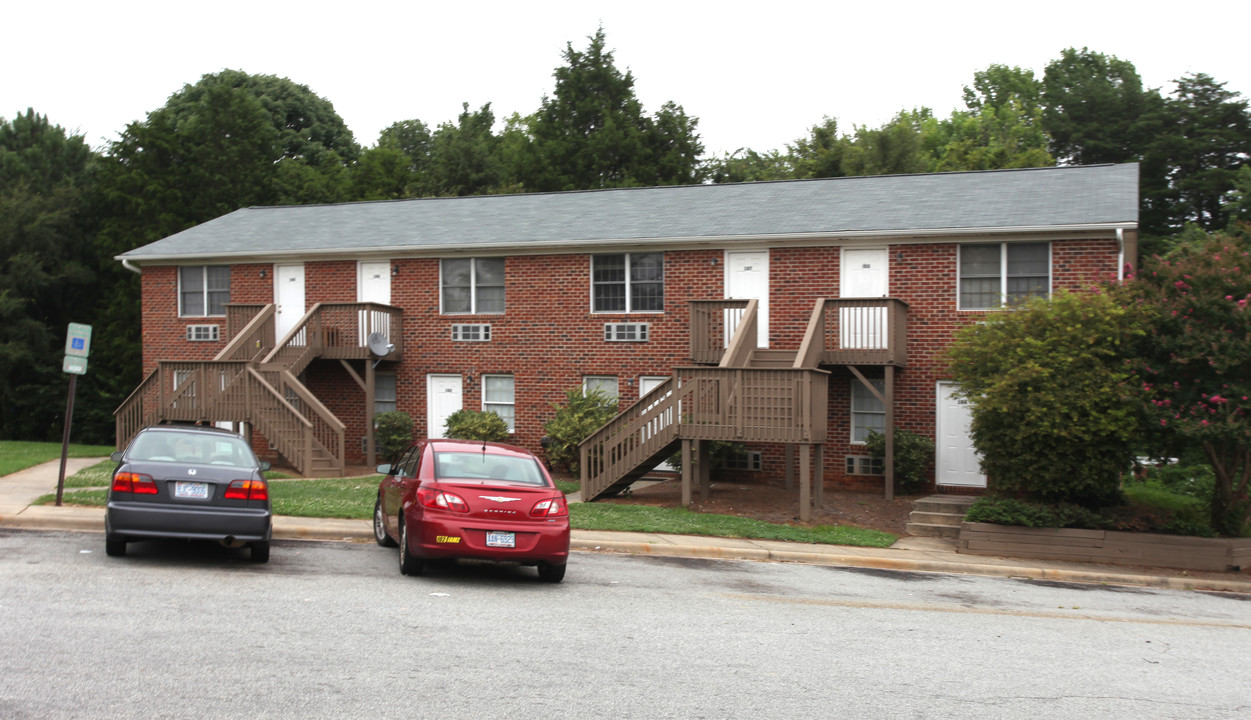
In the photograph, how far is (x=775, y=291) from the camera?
2178cm

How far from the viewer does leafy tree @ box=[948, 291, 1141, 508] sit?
1518cm

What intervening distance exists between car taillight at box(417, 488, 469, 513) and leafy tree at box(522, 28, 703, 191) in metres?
35.8

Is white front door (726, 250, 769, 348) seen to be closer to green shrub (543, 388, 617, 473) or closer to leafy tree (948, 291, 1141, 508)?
green shrub (543, 388, 617, 473)

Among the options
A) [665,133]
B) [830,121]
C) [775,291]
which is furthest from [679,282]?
[665,133]

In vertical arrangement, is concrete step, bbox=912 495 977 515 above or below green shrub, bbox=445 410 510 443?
below

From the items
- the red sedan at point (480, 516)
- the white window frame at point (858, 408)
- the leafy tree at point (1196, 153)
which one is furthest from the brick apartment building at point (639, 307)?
the leafy tree at point (1196, 153)

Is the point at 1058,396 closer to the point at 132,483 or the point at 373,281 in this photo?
the point at 132,483

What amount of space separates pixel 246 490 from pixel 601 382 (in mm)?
12585

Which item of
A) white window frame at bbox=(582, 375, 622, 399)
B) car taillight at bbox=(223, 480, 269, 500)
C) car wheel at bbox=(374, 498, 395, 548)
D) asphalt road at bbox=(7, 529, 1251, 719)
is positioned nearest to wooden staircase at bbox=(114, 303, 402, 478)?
white window frame at bbox=(582, 375, 622, 399)

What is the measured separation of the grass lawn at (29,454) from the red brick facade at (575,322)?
2.59 meters

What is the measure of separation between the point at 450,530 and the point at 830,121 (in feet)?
124

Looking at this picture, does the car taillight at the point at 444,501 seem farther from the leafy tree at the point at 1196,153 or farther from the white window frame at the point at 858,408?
the leafy tree at the point at 1196,153

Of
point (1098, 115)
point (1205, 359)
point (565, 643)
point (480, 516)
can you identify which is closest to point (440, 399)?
point (480, 516)

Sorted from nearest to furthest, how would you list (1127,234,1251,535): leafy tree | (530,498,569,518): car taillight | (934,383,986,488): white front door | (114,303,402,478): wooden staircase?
1. (530,498,569,518): car taillight
2. (1127,234,1251,535): leafy tree
3. (934,383,986,488): white front door
4. (114,303,402,478): wooden staircase
